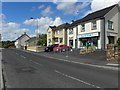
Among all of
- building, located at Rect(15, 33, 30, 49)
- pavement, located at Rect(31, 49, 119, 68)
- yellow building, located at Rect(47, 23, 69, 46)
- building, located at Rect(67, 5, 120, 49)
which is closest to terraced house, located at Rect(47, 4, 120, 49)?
building, located at Rect(67, 5, 120, 49)

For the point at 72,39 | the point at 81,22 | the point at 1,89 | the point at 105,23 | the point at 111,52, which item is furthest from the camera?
the point at 72,39

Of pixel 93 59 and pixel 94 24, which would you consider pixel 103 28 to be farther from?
pixel 93 59

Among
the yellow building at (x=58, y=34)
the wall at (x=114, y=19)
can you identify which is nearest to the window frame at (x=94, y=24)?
the wall at (x=114, y=19)

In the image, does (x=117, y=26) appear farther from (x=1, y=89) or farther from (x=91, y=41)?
(x=1, y=89)

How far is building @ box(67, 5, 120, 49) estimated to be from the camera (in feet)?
144

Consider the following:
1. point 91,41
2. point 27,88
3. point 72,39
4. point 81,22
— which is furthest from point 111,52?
point 72,39

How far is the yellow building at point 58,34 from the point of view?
67.3 meters

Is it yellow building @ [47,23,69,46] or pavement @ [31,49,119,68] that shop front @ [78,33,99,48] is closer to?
pavement @ [31,49,119,68]

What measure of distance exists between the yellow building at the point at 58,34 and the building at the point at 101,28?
14908mm

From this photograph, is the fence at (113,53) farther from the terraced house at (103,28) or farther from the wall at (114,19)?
the wall at (114,19)

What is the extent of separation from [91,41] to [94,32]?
8.42 ft

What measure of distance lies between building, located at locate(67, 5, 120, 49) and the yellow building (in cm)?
1491

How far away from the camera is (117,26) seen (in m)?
47.8

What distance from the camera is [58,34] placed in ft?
241
